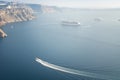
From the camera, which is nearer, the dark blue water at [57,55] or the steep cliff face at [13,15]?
the dark blue water at [57,55]

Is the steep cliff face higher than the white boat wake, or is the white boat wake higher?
the white boat wake

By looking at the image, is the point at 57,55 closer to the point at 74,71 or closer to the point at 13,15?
the point at 74,71

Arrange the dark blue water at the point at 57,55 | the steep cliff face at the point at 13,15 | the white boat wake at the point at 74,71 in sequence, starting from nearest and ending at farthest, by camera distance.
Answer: the white boat wake at the point at 74,71, the dark blue water at the point at 57,55, the steep cliff face at the point at 13,15

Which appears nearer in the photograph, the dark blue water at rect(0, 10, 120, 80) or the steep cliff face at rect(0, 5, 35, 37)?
the dark blue water at rect(0, 10, 120, 80)

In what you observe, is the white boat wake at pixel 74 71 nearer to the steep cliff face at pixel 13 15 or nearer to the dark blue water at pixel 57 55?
the dark blue water at pixel 57 55

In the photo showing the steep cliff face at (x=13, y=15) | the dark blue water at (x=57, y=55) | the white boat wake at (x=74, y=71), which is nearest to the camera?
the white boat wake at (x=74, y=71)

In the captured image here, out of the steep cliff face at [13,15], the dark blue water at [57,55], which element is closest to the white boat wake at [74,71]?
the dark blue water at [57,55]

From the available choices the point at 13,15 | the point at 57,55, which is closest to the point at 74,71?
the point at 57,55

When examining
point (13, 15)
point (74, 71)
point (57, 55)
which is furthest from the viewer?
point (13, 15)

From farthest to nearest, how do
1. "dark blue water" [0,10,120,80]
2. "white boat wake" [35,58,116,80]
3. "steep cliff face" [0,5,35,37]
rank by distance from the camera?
"steep cliff face" [0,5,35,37] → "dark blue water" [0,10,120,80] → "white boat wake" [35,58,116,80]

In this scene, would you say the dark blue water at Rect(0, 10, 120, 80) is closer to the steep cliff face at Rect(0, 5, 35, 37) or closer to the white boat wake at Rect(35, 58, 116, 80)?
the white boat wake at Rect(35, 58, 116, 80)

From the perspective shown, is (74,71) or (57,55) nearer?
(74,71)

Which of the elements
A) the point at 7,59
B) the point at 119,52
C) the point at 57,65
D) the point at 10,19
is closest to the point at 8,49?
the point at 7,59

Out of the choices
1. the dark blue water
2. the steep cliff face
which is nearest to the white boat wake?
the dark blue water
